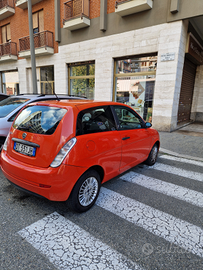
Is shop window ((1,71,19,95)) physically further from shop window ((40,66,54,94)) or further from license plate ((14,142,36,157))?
license plate ((14,142,36,157))

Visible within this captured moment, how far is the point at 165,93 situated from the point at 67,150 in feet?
25.7

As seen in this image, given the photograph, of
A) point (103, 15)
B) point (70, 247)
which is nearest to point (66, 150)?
point (70, 247)

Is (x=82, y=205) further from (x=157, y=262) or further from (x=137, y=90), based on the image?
(x=137, y=90)

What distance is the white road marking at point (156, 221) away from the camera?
2.30m

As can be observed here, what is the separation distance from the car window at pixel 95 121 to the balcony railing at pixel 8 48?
1770cm

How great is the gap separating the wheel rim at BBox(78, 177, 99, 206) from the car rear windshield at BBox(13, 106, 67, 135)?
0.94 metres

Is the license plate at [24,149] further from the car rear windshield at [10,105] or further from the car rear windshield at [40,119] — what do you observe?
the car rear windshield at [10,105]

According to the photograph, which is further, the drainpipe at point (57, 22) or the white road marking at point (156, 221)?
the drainpipe at point (57, 22)

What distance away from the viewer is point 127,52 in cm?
1015

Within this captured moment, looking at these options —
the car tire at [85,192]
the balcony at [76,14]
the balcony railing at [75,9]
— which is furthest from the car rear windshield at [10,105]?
the balcony railing at [75,9]

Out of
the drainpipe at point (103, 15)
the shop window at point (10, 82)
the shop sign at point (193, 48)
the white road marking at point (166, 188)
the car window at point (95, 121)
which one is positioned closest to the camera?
the car window at point (95, 121)

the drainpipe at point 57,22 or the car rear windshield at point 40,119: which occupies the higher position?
the drainpipe at point 57,22

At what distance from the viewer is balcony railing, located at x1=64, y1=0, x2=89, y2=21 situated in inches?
442

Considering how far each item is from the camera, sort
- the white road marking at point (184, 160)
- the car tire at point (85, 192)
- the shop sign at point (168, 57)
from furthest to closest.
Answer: the shop sign at point (168, 57), the white road marking at point (184, 160), the car tire at point (85, 192)
